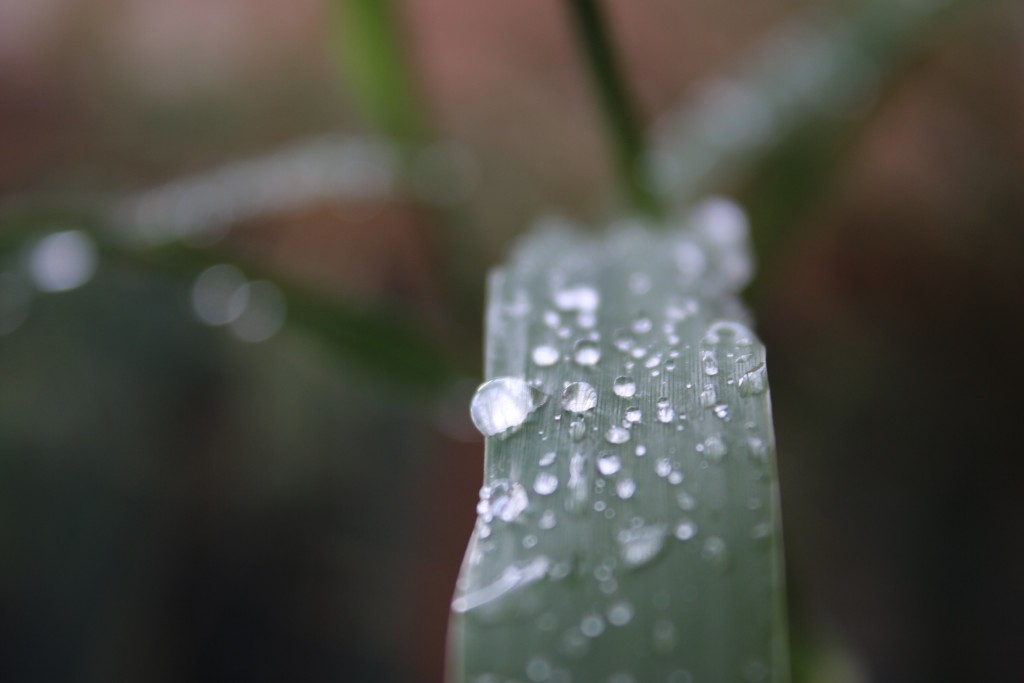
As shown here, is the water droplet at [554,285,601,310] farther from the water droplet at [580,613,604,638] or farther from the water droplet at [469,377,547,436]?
the water droplet at [580,613,604,638]

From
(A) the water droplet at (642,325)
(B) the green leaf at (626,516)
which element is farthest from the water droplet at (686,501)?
(A) the water droplet at (642,325)

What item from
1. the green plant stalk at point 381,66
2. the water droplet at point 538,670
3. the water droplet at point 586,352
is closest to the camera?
the water droplet at point 538,670

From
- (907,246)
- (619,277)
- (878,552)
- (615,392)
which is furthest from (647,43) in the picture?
(615,392)

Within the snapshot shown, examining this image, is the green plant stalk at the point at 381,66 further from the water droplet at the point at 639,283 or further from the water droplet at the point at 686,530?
the water droplet at the point at 686,530

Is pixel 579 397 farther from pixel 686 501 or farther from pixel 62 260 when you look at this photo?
pixel 62 260

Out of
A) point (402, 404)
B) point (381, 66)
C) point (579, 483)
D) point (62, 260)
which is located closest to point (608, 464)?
point (579, 483)

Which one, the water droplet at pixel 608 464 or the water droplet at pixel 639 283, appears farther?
the water droplet at pixel 639 283
